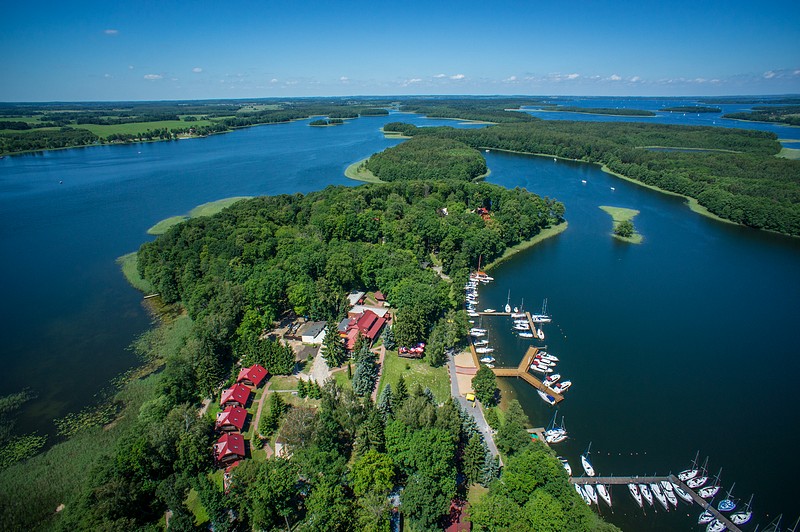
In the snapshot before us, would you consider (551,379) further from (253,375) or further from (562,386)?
(253,375)

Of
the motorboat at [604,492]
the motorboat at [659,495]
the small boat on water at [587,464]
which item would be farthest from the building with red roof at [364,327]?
the motorboat at [659,495]

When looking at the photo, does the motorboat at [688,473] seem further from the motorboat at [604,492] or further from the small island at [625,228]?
the small island at [625,228]

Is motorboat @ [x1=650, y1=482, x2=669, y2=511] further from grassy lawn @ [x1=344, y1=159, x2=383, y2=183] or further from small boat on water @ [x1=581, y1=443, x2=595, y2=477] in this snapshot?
grassy lawn @ [x1=344, y1=159, x2=383, y2=183]

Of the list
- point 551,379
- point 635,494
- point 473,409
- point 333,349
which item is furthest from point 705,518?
point 333,349

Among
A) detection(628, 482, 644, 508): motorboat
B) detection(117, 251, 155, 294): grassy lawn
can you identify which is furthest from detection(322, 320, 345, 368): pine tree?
detection(117, 251, 155, 294): grassy lawn

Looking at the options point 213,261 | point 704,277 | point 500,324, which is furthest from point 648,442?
point 213,261
